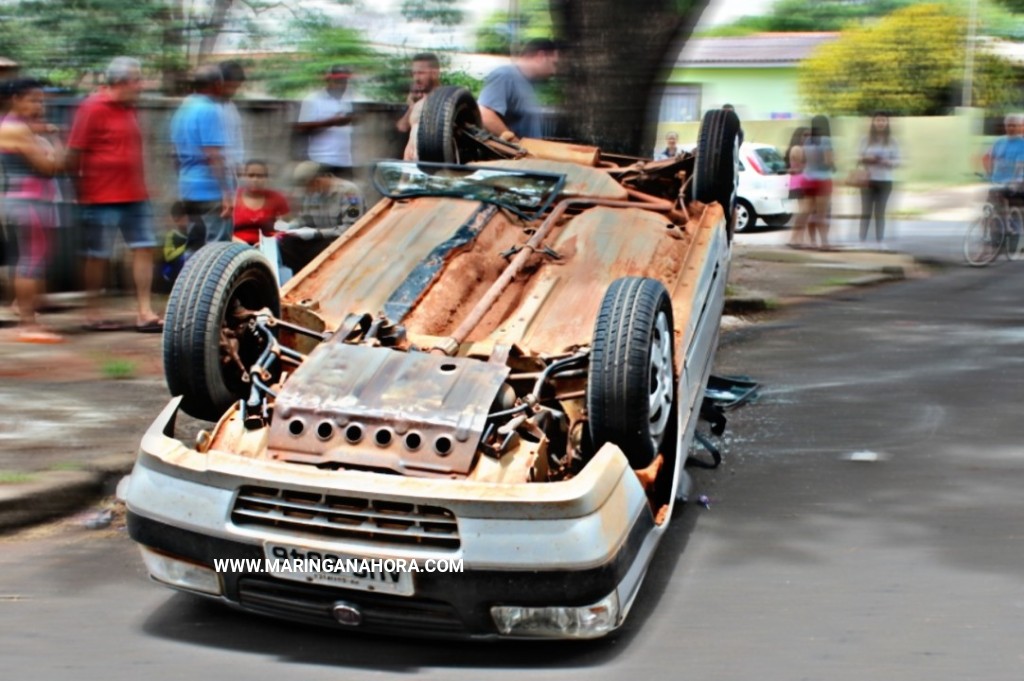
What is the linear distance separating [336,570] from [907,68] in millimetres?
33177

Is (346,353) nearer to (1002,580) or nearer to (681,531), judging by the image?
(681,531)

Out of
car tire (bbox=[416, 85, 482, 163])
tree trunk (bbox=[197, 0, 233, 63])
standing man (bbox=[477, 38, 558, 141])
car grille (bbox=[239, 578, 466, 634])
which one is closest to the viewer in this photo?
car grille (bbox=[239, 578, 466, 634])

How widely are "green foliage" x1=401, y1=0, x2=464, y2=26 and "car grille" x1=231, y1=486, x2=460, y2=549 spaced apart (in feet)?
35.4

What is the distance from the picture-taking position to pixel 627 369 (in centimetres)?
442

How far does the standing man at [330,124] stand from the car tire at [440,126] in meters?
2.84

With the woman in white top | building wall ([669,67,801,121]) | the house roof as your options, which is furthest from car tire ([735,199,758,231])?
building wall ([669,67,801,121])

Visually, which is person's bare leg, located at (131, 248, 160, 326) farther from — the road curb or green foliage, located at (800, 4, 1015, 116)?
green foliage, located at (800, 4, 1015, 116)

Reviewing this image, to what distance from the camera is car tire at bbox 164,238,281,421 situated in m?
4.79

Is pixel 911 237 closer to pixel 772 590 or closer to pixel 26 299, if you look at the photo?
pixel 26 299

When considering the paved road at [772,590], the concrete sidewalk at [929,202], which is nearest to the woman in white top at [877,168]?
the concrete sidewalk at [929,202]

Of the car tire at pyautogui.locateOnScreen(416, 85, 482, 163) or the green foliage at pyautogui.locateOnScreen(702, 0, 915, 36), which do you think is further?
the green foliage at pyautogui.locateOnScreen(702, 0, 915, 36)

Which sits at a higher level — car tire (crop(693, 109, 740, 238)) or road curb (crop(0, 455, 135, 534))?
car tire (crop(693, 109, 740, 238))

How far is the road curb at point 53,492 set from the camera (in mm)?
5395

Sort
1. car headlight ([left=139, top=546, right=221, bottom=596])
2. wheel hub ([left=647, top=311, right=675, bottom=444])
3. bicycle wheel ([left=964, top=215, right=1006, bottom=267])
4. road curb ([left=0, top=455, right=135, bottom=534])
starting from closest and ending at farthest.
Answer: car headlight ([left=139, top=546, right=221, bottom=596]) < wheel hub ([left=647, top=311, right=675, bottom=444]) < road curb ([left=0, top=455, right=135, bottom=534]) < bicycle wheel ([left=964, top=215, right=1006, bottom=267])
